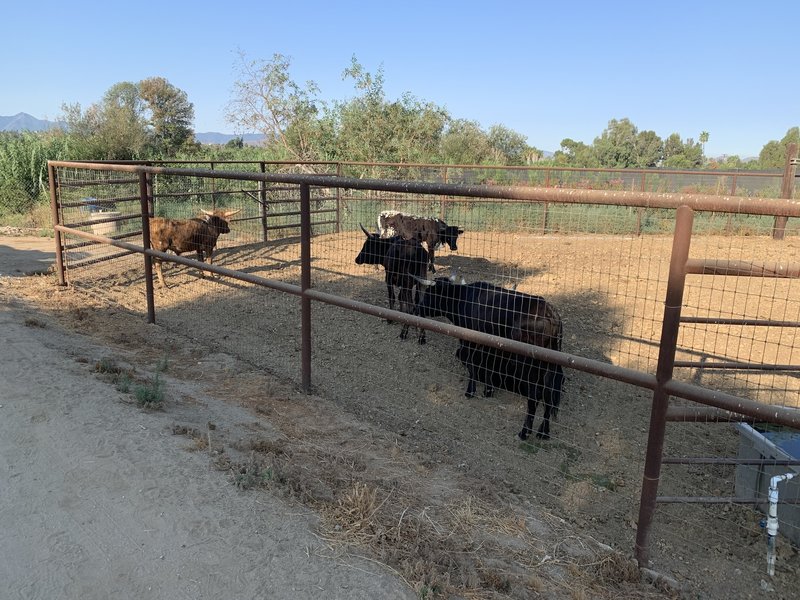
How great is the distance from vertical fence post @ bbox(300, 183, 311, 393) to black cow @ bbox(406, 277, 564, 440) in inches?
55.0

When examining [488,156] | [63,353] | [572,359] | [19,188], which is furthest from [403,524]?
[488,156]

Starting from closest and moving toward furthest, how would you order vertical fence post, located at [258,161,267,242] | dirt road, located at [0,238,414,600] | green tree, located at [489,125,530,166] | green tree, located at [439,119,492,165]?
dirt road, located at [0,238,414,600], vertical fence post, located at [258,161,267,242], green tree, located at [439,119,492,165], green tree, located at [489,125,530,166]

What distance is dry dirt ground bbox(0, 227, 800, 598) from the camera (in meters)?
2.82

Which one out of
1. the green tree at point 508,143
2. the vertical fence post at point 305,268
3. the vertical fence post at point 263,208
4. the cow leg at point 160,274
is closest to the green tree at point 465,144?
the green tree at point 508,143

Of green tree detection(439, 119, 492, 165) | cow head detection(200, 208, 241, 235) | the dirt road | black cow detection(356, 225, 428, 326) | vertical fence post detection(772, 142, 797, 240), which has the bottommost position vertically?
the dirt road

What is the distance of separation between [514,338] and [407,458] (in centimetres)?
148

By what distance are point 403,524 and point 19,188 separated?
19.0 m

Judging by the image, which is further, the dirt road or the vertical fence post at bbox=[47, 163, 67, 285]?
the vertical fence post at bbox=[47, 163, 67, 285]

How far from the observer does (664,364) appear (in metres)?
2.84

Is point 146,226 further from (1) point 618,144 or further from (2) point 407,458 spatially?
(1) point 618,144

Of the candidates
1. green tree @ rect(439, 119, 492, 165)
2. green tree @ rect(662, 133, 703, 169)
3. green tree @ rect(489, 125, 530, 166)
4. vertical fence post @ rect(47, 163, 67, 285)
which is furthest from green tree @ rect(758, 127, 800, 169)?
vertical fence post @ rect(47, 163, 67, 285)

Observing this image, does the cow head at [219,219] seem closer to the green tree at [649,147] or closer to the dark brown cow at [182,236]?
the dark brown cow at [182,236]

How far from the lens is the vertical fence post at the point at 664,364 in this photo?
8.93ft

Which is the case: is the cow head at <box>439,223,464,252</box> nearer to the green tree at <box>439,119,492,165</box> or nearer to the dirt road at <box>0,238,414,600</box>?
the dirt road at <box>0,238,414,600</box>
